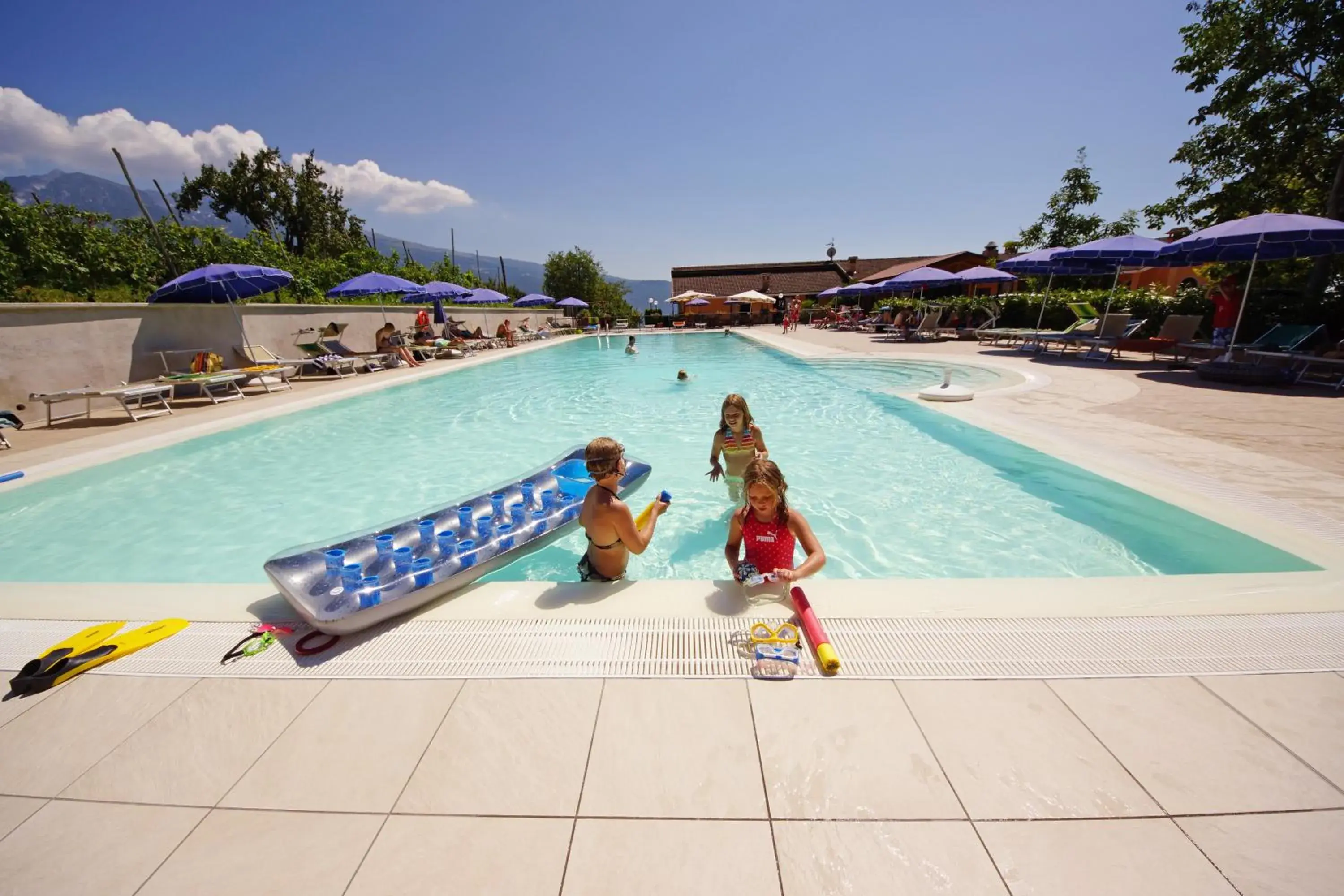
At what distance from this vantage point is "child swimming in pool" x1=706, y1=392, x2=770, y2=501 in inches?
175

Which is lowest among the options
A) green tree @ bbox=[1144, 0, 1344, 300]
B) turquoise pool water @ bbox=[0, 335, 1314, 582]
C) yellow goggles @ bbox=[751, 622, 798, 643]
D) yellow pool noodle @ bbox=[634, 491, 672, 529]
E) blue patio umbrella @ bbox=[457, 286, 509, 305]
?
turquoise pool water @ bbox=[0, 335, 1314, 582]

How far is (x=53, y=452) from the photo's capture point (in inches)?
260

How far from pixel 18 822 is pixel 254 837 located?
0.91m

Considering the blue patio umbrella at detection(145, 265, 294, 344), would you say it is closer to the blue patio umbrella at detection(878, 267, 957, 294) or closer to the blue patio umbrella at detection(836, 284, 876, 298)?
the blue patio umbrella at detection(878, 267, 957, 294)

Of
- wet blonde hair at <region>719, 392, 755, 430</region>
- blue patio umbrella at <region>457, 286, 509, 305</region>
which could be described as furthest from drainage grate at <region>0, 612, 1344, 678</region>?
blue patio umbrella at <region>457, 286, 509, 305</region>

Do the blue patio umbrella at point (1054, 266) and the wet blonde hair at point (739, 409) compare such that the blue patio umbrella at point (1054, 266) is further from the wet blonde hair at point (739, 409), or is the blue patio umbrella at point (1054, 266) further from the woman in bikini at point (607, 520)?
the woman in bikini at point (607, 520)

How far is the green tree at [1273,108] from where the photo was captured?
37.8 feet

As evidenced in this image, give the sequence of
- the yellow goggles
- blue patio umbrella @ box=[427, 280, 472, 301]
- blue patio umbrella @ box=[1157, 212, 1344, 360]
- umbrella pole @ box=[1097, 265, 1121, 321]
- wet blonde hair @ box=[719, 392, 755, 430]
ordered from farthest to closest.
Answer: blue patio umbrella @ box=[427, 280, 472, 301]
umbrella pole @ box=[1097, 265, 1121, 321]
blue patio umbrella @ box=[1157, 212, 1344, 360]
wet blonde hair @ box=[719, 392, 755, 430]
the yellow goggles

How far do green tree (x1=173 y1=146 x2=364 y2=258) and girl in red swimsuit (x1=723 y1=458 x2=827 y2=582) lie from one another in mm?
43189

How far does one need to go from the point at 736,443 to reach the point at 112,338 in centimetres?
1287

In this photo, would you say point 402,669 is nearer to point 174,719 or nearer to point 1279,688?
point 174,719

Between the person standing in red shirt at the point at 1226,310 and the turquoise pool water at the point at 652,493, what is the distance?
163 inches

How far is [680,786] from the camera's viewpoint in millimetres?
1790

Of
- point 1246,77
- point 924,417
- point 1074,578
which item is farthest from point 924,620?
point 1246,77
